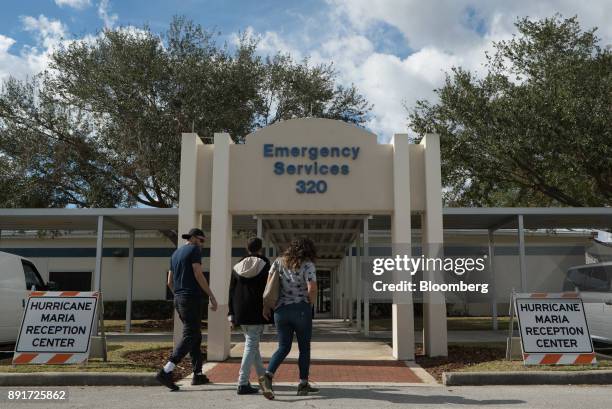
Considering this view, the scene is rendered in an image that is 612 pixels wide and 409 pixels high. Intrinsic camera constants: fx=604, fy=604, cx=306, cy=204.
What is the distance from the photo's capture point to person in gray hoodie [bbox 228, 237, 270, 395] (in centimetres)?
665

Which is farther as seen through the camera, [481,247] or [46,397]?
[481,247]

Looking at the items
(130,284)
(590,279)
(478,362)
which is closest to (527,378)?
(478,362)

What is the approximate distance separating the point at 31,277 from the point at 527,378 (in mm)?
8984

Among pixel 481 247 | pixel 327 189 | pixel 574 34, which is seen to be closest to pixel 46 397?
pixel 327 189

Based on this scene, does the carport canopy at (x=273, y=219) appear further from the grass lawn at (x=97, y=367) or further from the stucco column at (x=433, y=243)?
the grass lawn at (x=97, y=367)

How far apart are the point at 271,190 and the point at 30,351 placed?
4.58 m

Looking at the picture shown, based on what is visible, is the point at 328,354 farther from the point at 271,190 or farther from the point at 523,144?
the point at 523,144

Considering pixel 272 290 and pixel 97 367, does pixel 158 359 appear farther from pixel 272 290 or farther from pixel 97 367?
pixel 272 290

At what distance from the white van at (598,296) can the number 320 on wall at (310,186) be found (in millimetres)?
4660

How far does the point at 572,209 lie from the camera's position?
47.0 ft

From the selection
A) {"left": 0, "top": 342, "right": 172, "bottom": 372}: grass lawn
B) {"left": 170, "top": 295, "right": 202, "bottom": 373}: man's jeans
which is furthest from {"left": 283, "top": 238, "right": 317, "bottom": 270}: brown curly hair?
{"left": 0, "top": 342, "right": 172, "bottom": 372}: grass lawn

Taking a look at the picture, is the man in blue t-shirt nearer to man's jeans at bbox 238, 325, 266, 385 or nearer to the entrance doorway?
man's jeans at bbox 238, 325, 266, 385

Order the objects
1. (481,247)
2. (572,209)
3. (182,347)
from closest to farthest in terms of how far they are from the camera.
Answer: (182,347), (572,209), (481,247)

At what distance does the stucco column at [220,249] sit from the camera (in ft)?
33.0
